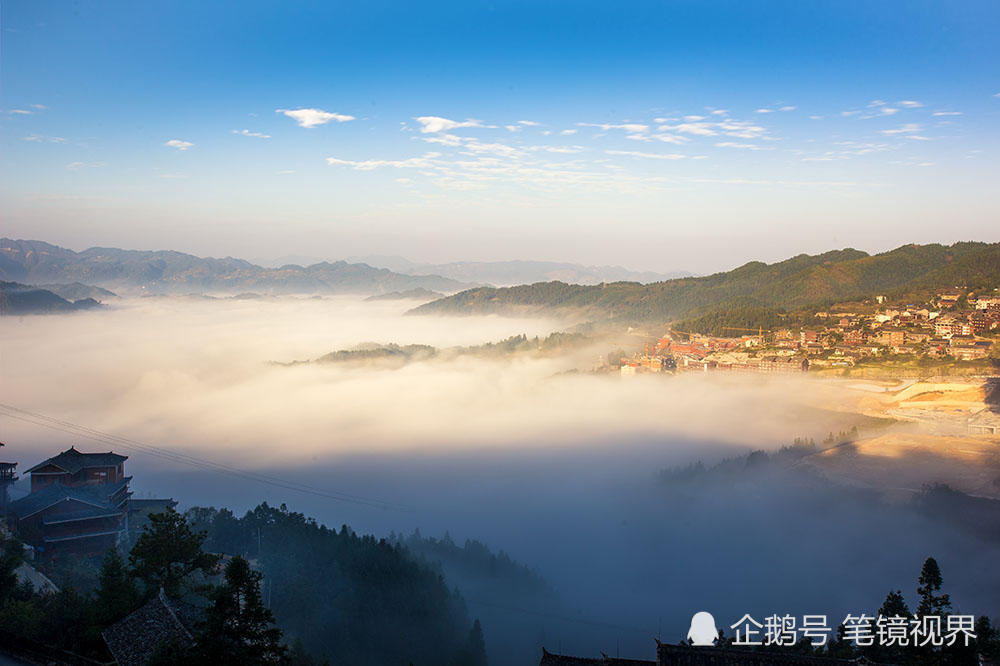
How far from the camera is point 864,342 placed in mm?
87625

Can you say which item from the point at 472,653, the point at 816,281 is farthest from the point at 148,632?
the point at 816,281

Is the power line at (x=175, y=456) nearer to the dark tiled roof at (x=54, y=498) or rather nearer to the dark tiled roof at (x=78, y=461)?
the dark tiled roof at (x=78, y=461)

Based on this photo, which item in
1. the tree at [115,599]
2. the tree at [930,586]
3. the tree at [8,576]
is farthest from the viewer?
the tree at [8,576]

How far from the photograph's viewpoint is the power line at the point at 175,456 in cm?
7588

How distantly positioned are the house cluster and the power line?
3716 cm

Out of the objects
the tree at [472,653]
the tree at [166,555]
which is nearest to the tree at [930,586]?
the tree at [472,653]

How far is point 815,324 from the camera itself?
325 ft

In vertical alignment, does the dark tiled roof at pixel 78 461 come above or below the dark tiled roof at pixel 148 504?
above

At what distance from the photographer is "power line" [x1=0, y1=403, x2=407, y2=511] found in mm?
75875

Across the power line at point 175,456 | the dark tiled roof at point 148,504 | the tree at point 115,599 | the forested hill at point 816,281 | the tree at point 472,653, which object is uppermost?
the forested hill at point 816,281

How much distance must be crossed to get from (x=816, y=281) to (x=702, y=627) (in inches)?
4246

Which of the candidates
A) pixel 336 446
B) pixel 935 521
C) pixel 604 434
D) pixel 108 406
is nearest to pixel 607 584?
pixel 935 521

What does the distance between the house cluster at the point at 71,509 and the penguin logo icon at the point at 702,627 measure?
2985cm

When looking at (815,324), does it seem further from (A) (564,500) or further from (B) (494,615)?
(B) (494,615)
